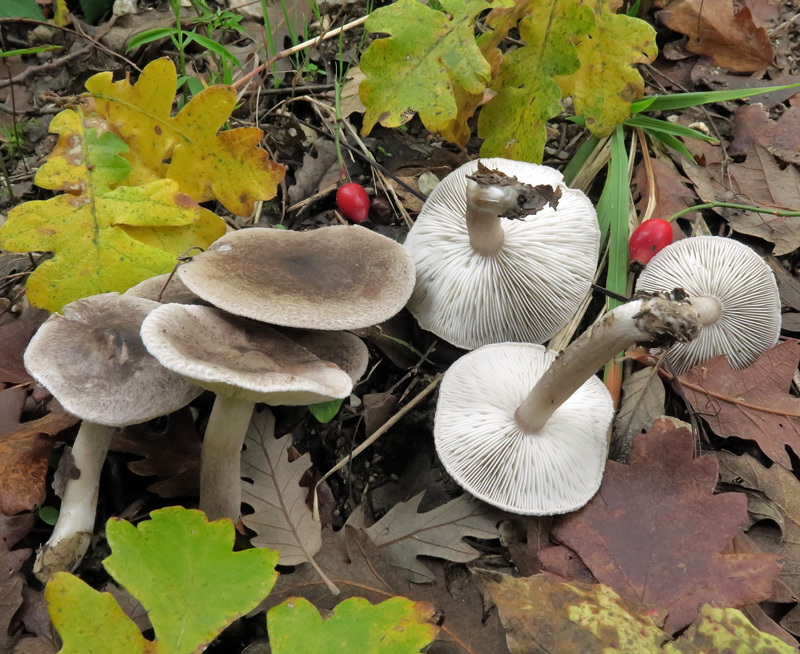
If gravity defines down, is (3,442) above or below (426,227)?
below

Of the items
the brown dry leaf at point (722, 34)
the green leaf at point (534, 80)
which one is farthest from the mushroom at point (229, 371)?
the brown dry leaf at point (722, 34)

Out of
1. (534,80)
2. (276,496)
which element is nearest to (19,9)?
(534,80)

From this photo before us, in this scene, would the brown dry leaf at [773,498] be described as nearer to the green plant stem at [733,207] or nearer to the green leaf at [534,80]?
the green plant stem at [733,207]

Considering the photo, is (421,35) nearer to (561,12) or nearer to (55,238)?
(561,12)

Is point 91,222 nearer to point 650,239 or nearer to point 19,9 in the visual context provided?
point 19,9

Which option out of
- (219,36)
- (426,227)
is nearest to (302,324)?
(426,227)
